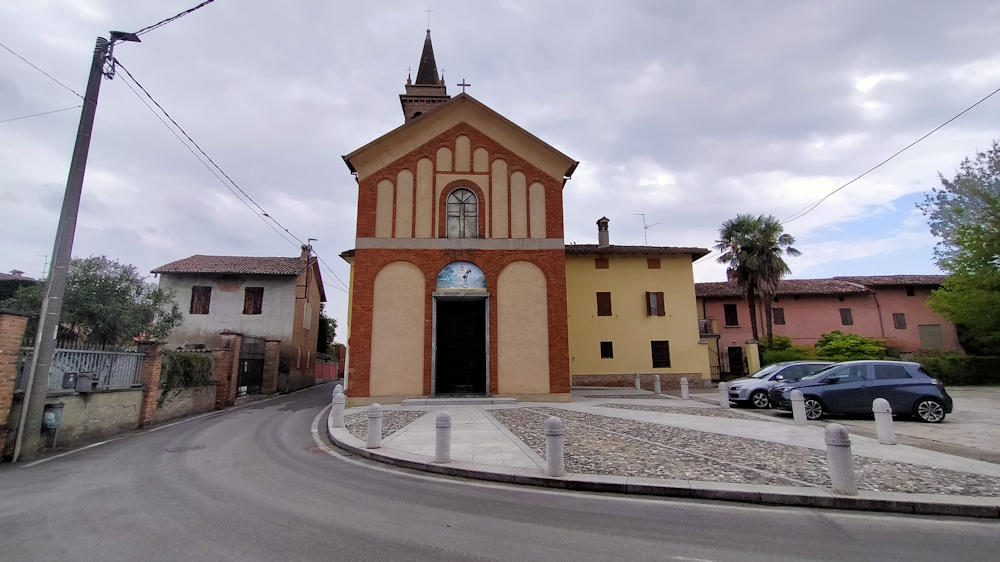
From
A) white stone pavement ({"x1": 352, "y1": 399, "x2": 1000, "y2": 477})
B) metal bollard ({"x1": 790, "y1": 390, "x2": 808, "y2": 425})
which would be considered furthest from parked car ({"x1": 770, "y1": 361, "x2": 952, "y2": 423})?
white stone pavement ({"x1": 352, "y1": 399, "x2": 1000, "y2": 477})

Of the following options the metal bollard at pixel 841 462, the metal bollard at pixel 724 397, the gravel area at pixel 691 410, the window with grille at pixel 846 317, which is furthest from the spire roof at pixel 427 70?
the window with grille at pixel 846 317

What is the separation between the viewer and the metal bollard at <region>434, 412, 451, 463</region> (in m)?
7.12

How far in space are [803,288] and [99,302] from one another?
125 feet

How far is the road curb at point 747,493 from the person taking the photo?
5.11 m

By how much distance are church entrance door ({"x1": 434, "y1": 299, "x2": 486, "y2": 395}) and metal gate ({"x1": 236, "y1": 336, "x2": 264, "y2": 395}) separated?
1111 cm

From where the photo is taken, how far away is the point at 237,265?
26.8 meters

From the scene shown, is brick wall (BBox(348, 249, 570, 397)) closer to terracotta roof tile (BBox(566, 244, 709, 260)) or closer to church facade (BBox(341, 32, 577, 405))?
church facade (BBox(341, 32, 577, 405))

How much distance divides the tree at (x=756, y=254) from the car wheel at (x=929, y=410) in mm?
16607

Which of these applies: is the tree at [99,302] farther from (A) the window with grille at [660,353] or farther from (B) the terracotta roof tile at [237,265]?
(A) the window with grille at [660,353]

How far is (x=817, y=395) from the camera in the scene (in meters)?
11.9

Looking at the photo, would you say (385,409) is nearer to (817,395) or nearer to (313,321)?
(817,395)

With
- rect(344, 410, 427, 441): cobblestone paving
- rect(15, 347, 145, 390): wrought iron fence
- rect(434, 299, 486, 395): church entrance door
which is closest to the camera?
rect(15, 347, 145, 390): wrought iron fence

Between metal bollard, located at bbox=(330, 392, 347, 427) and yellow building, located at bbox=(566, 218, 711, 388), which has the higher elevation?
yellow building, located at bbox=(566, 218, 711, 388)

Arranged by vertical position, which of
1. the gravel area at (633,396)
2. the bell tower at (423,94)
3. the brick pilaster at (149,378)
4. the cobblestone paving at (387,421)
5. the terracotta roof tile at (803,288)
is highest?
the bell tower at (423,94)
